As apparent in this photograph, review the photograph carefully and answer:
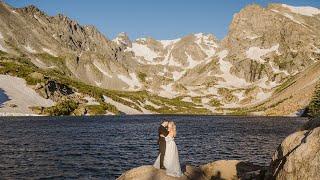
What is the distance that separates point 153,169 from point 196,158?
41.2 meters

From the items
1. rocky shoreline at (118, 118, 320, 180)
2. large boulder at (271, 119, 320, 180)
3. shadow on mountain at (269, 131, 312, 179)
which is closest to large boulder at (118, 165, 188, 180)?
rocky shoreline at (118, 118, 320, 180)

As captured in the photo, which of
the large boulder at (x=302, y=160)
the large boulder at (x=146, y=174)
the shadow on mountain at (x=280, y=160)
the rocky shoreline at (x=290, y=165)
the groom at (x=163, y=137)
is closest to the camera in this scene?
the large boulder at (x=302, y=160)

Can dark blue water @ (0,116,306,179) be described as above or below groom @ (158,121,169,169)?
below

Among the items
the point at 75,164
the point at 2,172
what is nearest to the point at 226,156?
the point at 75,164

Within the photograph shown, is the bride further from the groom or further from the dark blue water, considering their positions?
the dark blue water

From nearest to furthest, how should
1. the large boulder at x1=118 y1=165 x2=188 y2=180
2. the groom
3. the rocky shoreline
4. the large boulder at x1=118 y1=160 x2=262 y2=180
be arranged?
the rocky shoreline, the large boulder at x1=118 y1=165 x2=188 y2=180, the large boulder at x1=118 y1=160 x2=262 y2=180, the groom

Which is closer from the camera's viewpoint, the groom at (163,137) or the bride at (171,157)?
the bride at (171,157)

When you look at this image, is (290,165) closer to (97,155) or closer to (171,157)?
(171,157)

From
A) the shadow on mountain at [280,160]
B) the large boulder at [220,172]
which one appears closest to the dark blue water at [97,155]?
the large boulder at [220,172]

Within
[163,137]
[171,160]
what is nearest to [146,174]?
[171,160]

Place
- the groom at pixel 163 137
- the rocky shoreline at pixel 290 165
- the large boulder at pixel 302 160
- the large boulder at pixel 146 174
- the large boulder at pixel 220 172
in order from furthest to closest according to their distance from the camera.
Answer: the groom at pixel 163 137, the large boulder at pixel 220 172, the large boulder at pixel 146 174, the rocky shoreline at pixel 290 165, the large boulder at pixel 302 160

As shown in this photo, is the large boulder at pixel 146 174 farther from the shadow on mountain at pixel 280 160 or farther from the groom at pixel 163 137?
the shadow on mountain at pixel 280 160

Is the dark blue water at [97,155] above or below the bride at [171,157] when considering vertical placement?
below

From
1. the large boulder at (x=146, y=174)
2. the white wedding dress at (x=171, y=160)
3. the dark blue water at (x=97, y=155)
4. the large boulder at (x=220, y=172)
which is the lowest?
the dark blue water at (x=97, y=155)
